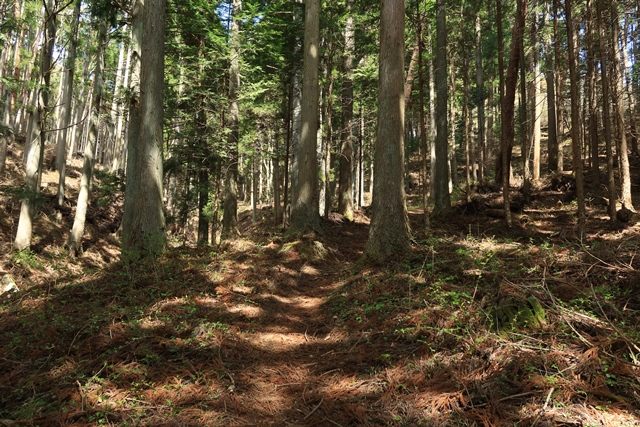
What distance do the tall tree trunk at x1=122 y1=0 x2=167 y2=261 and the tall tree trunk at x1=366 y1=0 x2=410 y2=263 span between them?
4505mm

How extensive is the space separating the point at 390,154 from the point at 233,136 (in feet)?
25.9

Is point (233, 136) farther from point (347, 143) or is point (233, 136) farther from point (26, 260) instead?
point (26, 260)

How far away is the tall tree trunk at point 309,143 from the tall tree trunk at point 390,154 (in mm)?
2745

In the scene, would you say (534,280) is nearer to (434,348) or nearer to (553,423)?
(434,348)

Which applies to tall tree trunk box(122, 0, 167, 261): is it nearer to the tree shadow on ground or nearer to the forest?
the forest

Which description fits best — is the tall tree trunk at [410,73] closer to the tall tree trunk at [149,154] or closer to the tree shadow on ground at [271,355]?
the tall tree trunk at [149,154]

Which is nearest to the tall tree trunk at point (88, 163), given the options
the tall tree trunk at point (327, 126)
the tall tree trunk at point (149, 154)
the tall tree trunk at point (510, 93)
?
the tall tree trunk at point (149, 154)

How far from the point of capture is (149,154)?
8477mm

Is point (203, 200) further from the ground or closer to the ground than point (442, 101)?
closer to the ground

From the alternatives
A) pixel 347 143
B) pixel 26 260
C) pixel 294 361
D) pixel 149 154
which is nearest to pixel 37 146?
pixel 26 260

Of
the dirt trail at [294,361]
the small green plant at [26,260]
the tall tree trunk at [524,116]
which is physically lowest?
the dirt trail at [294,361]

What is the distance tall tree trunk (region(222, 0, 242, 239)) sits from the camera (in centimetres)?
1403

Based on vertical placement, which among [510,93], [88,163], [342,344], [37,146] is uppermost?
[510,93]

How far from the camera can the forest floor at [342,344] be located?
3.28 metres
